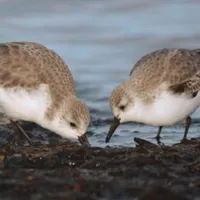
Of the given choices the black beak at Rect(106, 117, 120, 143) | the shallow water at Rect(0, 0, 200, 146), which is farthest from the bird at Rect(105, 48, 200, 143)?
the shallow water at Rect(0, 0, 200, 146)

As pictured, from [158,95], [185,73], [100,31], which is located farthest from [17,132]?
[100,31]

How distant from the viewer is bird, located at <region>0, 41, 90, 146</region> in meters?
8.83

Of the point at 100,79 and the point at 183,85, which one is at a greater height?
the point at 183,85

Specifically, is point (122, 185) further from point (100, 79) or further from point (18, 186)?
point (100, 79)

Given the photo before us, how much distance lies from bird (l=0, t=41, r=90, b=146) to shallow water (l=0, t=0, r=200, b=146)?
285 centimetres

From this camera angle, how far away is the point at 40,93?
895 centimetres

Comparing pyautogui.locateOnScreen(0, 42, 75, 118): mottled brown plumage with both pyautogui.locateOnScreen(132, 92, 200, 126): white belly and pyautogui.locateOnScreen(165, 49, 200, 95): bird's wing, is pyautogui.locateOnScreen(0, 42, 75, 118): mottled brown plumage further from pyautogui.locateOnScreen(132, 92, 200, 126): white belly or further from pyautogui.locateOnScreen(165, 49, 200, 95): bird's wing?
pyautogui.locateOnScreen(165, 49, 200, 95): bird's wing

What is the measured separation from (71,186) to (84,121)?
86.5 inches

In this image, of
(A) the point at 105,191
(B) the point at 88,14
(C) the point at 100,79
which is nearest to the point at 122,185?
(A) the point at 105,191

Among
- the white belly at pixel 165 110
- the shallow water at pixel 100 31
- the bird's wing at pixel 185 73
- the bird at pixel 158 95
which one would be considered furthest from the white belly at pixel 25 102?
the shallow water at pixel 100 31

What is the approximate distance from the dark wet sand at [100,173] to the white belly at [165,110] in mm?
1232

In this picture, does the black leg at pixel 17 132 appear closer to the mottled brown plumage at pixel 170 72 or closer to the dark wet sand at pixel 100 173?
the dark wet sand at pixel 100 173

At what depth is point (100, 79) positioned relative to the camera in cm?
1335

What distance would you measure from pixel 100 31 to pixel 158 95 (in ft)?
20.1
